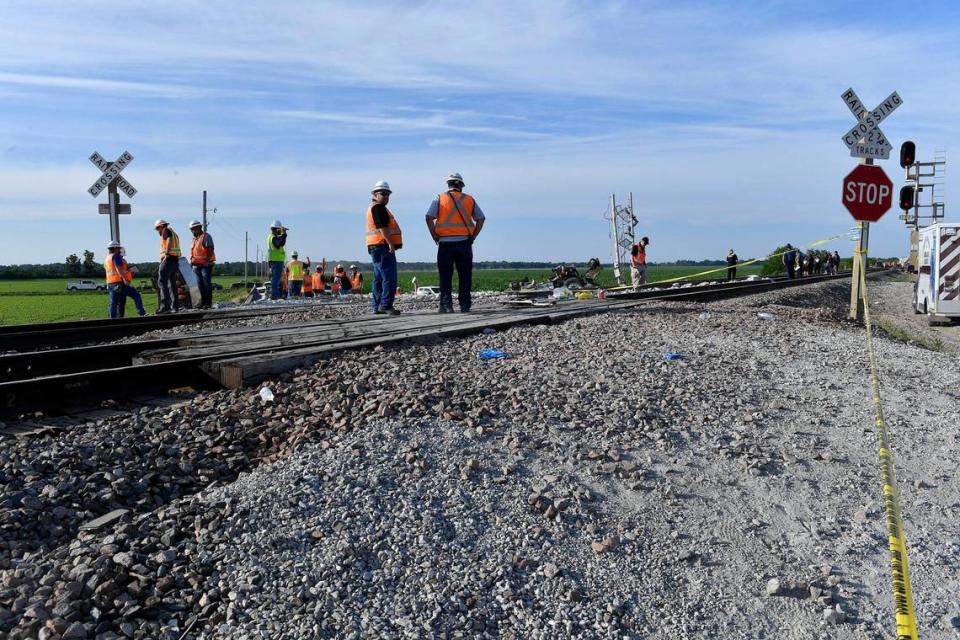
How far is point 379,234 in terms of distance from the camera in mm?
11062

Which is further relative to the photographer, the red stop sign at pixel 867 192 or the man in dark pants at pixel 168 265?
the man in dark pants at pixel 168 265

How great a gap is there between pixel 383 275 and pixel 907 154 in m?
11.6

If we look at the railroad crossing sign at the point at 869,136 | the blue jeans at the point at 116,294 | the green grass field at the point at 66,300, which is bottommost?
the green grass field at the point at 66,300

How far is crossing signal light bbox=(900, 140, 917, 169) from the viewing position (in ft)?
53.7

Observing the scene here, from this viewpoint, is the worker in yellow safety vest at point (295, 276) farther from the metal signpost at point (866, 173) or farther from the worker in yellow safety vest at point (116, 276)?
the metal signpost at point (866, 173)

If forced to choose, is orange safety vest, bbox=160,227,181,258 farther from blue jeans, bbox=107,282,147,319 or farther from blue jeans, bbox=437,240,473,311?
blue jeans, bbox=437,240,473,311

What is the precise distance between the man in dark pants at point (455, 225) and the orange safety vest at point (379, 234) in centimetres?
45

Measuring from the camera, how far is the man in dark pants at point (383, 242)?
10922mm

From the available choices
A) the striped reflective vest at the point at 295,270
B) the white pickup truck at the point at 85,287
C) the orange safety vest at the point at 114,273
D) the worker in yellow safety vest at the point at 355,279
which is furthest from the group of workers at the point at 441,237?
the white pickup truck at the point at 85,287

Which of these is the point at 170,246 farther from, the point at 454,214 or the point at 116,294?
the point at 454,214

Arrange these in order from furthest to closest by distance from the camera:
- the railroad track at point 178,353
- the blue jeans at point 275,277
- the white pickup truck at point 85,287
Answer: the white pickup truck at point 85,287
the blue jeans at point 275,277
the railroad track at point 178,353

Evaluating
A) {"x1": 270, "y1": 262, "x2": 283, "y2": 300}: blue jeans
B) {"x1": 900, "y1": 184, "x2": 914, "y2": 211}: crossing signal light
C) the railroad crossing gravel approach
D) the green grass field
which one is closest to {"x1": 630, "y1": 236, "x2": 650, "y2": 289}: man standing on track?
the green grass field

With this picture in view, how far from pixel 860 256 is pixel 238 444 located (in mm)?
10609

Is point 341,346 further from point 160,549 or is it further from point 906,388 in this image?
point 906,388
